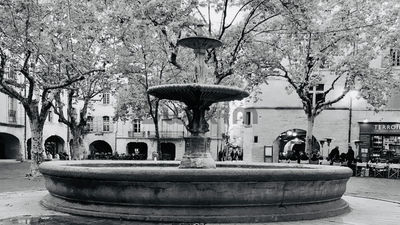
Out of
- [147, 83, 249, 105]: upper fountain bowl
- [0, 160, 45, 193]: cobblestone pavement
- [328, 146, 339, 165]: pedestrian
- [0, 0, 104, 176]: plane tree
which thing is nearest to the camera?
[147, 83, 249, 105]: upper fountain bowl

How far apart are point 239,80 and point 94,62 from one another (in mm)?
7984

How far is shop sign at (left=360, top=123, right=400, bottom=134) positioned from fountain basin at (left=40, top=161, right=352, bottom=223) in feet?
88.7

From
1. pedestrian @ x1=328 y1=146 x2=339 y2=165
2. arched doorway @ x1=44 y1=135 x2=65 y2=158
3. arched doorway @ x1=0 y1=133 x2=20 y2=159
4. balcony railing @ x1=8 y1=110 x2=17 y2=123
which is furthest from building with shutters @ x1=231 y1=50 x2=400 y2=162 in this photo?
arched doorway @ x1=44 y1=135 x2=65 y2=158

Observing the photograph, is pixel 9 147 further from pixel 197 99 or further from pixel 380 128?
pixel 197 99

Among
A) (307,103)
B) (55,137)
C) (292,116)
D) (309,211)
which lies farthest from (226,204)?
(55,137)

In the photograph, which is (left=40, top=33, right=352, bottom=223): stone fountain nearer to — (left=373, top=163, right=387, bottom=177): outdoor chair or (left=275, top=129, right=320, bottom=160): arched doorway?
(left=373, top=163, right=387, bottom=177): outdoor chair

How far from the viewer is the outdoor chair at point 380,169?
2483 centimetres

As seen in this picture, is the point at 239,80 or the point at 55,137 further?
the point at 55,137

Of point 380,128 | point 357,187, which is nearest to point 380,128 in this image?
point 380,128

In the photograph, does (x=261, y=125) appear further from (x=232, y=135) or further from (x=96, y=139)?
(x=232, y=135)

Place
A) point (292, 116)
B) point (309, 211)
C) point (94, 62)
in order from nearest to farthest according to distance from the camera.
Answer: point (309, 211), point (94, 62), point (292, 116)

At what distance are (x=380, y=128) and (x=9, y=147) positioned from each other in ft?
98.8

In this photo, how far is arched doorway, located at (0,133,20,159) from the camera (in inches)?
1668

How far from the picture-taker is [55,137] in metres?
52.6
